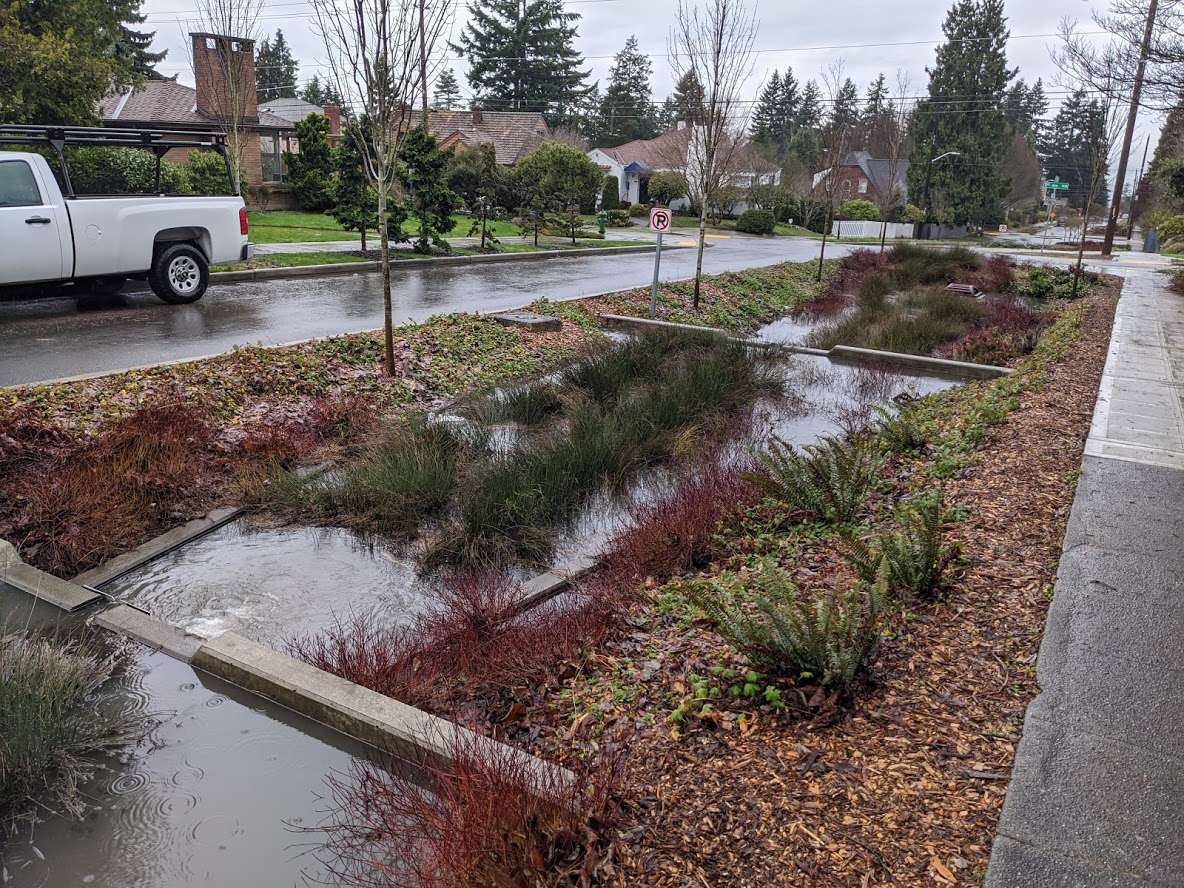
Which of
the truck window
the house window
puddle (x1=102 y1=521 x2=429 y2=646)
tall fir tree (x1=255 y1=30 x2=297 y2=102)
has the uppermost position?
tall fir tree (x1=255 y1=30 x2=297 y2=102)

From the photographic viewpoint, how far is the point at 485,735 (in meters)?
3.34

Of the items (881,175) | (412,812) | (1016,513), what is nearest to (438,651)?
(412,812)

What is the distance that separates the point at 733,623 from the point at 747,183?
→ 55.2 meters

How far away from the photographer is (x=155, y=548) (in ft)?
18.5

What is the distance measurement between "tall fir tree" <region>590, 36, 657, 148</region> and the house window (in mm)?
42497

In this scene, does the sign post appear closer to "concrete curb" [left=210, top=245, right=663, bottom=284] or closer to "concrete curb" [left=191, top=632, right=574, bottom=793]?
"concrete curb" [left=210, top=245, right=663, bottom=284]

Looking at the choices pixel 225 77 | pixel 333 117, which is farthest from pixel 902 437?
pixel 333 117

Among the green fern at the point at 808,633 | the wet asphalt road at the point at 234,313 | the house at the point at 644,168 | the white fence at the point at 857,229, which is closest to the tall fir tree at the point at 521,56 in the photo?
the house at the point at 644,168

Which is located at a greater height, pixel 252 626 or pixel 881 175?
pixel 881 175

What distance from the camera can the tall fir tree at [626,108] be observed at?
76.7m

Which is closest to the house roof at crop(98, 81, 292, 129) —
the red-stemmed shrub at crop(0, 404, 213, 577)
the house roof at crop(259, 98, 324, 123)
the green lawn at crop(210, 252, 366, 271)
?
the house roof at crop(259, 98, 324, 123)

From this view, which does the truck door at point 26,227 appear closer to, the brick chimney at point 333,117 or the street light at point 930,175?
the brick chimney at point 333,117

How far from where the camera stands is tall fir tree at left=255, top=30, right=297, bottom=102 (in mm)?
75875

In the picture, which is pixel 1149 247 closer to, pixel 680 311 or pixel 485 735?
pixel 680 311
